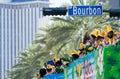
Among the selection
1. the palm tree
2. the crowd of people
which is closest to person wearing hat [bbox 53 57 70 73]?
the crowd of people

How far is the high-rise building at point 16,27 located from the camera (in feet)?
523

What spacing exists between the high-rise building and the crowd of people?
438 feet

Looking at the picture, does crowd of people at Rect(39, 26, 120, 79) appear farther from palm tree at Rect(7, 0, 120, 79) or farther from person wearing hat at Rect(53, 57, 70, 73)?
palm tree at Rect(7, 0, 120, 79)

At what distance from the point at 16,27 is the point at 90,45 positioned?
15826 centimetres

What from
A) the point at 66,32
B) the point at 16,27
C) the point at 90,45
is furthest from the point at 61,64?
the point at 16,27

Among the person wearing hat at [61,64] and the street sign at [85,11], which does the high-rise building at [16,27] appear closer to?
the street sign at [85,11]

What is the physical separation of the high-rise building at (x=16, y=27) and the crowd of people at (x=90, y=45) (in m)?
133

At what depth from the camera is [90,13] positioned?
857 inches

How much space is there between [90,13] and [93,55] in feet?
28.5

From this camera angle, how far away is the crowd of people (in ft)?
44.8

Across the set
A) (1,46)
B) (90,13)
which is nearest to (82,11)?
(90,13)

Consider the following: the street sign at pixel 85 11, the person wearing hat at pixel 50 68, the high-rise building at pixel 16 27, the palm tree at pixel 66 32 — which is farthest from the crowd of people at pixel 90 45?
the high-rise building at pixel 16 27

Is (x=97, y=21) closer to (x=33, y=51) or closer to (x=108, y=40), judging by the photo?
(x=33, y=51)

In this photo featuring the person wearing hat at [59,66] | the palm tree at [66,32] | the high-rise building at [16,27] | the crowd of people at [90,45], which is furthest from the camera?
the high-rise building at [16,27]
